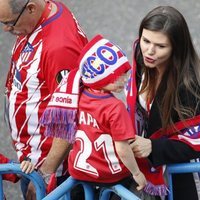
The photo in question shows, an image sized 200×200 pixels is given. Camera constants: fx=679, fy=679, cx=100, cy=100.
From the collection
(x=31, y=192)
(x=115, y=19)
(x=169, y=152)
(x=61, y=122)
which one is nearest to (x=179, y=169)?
(x=169, y=152)

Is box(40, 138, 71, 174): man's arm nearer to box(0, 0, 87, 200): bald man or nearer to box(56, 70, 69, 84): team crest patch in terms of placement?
box(0, 0, 87, 200): bald man

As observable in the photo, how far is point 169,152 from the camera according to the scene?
2.49 meters

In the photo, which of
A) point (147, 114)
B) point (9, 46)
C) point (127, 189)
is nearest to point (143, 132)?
point (147, 114)

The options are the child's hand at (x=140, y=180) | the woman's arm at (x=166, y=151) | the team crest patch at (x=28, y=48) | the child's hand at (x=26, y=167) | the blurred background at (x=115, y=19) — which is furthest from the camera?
the blurred background at (x=115, y=19)

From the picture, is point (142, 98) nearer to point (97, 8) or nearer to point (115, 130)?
point (115, 130)

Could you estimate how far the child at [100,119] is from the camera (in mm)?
2289

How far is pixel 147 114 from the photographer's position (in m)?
2.57

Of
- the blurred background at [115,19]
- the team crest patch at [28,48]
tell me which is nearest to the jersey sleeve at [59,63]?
the team crest patch at [28,48]

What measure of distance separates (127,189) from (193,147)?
0.98 feet

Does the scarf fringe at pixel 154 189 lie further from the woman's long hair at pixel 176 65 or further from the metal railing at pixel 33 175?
the metal railing at pixel 33 175

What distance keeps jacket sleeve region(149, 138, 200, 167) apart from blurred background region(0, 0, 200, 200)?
2.32 metres

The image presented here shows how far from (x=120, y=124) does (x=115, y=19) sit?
2813 mm

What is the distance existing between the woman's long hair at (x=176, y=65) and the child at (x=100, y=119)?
0.65 feet

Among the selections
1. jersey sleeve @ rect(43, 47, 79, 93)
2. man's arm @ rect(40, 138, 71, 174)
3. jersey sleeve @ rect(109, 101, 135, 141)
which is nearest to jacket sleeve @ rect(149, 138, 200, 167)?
jersey sleeve @ rect(109, 101, 135, 141)
